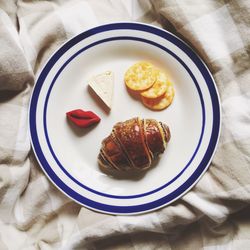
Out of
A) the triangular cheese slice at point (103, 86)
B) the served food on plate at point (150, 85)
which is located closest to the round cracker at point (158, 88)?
the served food on plate at point (150, 85)

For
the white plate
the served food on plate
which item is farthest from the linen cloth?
the served food on plate

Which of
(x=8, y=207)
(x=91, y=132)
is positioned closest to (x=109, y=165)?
(x=91, y=132)

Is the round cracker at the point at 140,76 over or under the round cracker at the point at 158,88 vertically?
over

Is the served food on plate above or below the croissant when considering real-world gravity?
above

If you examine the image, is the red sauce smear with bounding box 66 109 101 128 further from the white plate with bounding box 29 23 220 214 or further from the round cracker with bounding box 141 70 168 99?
the round cracker with bounding box 141 70 168 99

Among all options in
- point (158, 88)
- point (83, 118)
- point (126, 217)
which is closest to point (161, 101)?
point (158, 88)

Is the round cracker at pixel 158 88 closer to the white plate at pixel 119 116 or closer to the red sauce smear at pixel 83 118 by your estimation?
the white plate at pixel 119 116

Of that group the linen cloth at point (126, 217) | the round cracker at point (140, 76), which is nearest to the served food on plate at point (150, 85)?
the round cracker at point (140, 76)
